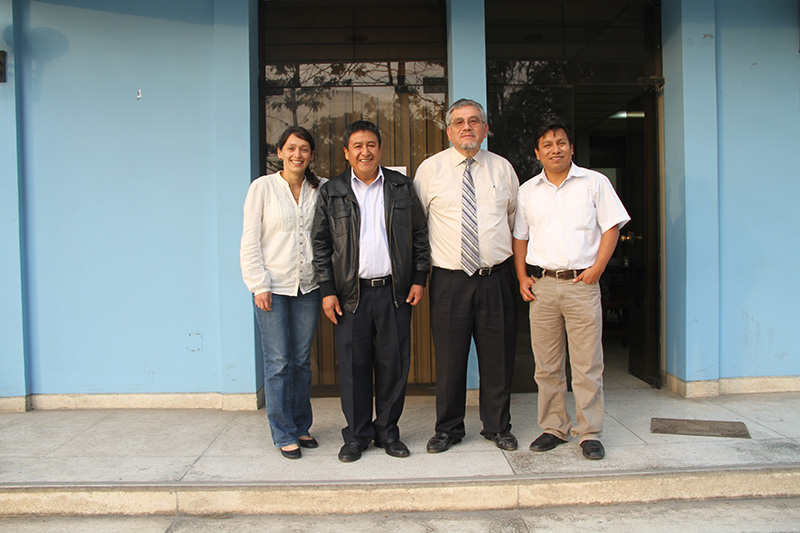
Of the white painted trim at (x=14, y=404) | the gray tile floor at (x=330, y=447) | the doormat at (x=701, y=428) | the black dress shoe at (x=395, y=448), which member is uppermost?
the white painted trim at (x=14, y=404)

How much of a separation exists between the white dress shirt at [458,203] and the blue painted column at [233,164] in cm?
165

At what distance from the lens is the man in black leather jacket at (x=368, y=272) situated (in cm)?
344

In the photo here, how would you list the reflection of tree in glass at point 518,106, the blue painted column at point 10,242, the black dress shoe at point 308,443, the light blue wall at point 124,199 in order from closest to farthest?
the black dress shoe at point 308,443, the blue painted column at point 10,242, the light blue wall at point 124,199, the reflection of tree in glass at point 518,106

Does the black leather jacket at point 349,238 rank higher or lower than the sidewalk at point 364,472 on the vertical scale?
higher

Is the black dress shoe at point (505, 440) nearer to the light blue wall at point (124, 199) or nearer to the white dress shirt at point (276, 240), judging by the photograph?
the white dress shirt at point (276, 240)

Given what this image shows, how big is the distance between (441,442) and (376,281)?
1.14 m

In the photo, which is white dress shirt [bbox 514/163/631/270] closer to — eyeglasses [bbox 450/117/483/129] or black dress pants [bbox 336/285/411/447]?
eyeglasses [bbox 450/117/483/129]

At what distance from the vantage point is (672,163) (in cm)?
475

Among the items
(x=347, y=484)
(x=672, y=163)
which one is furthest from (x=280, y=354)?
(x=672, y=163)

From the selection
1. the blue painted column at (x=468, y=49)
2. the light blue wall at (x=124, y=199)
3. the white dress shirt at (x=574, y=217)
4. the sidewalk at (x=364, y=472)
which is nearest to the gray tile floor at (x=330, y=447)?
the sidewalk at (x=364, y=472)

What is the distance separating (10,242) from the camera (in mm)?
4445

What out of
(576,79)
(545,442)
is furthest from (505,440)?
(576,79)

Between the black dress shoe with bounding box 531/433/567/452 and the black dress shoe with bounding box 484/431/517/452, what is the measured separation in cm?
13

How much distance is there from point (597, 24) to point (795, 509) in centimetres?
400
